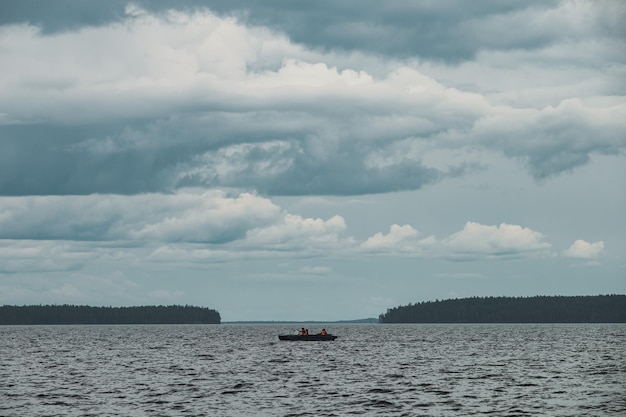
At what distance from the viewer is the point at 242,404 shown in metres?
68.7

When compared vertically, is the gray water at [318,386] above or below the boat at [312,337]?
below

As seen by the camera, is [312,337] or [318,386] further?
[312,337]

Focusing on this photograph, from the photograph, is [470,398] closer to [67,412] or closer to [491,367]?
[67,412]

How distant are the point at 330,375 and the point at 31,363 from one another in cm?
4629

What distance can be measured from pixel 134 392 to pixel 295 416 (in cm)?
2057

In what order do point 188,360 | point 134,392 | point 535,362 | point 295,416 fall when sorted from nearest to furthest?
point 295,416
point 134,392
point 535,362
point 188,360

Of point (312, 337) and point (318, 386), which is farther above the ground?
point (312, 337)

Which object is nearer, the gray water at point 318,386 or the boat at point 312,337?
the gray water at point 318,386

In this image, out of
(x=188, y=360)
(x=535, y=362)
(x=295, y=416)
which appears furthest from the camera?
(x=188, y=360)

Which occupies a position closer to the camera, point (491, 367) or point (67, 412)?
point (67, 412)

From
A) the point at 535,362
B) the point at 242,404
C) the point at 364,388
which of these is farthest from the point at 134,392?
the point at 535,362

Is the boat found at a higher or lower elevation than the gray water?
higher

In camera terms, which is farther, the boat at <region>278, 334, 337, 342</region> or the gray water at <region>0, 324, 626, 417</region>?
the boat at <region>278, 334, 337, 342</region>

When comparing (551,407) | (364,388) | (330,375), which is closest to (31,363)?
(330,375)
